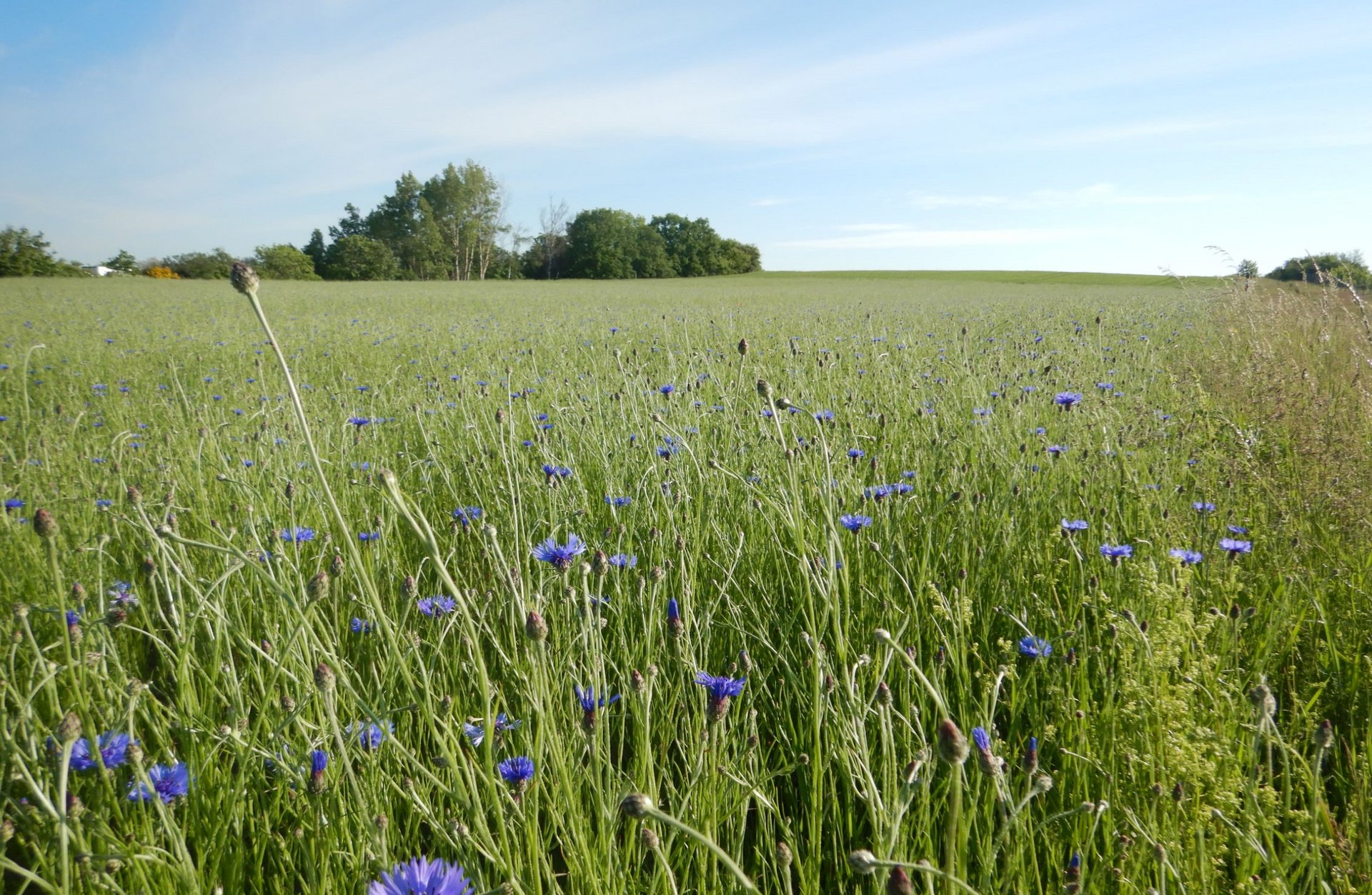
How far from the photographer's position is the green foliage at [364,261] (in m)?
47.6

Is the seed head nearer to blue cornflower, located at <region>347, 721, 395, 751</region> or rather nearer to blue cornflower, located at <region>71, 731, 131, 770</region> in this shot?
blue cornflower, located at <region>347, 721, 395, 751</region>

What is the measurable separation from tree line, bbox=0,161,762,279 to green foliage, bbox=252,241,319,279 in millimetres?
389

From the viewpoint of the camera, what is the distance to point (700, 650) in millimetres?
1613

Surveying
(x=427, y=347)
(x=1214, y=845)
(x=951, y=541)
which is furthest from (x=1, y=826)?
(x=427, y=347)

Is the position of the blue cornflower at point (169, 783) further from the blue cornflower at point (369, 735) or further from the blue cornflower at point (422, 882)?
the blue cornflower at point (422, 882)

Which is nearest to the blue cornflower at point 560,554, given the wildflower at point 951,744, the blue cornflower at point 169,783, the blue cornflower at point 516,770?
the blue cornflower at point 516,770

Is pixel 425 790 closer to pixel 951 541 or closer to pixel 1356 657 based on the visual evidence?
pixel 951 541

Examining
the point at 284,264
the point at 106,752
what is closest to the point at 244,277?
the point at 106,752

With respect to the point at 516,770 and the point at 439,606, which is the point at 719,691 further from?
the point at 439,606

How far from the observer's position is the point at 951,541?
1.98 m

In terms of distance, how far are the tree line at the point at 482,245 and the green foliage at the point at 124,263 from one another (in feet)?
8.21

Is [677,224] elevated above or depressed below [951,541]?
above

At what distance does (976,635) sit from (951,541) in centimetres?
35

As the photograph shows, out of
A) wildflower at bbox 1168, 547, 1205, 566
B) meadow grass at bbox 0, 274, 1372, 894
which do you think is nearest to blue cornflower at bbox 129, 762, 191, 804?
meadow grass at bbox 0, 274, 1372, 894
